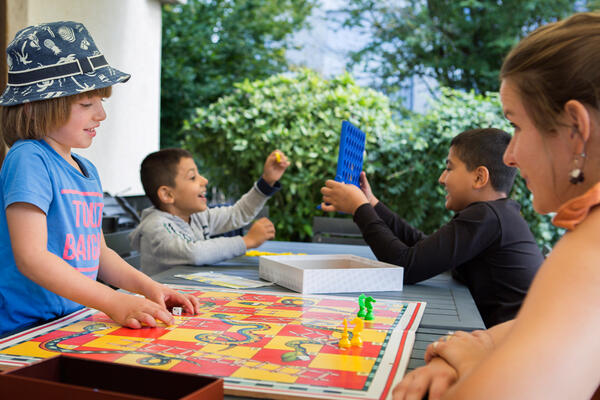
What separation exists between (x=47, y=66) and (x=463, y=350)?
1176mm

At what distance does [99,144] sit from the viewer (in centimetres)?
429

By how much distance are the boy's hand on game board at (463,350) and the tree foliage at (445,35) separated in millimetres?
8913

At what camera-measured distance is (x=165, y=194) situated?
2.60 metres

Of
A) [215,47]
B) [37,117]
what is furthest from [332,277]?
[215,47]

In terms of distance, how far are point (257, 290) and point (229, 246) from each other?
62cm

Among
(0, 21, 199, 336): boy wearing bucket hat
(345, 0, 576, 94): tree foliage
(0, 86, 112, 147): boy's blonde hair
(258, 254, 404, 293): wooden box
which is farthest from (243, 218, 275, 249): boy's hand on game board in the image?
(345, 0, 576, 94): tree foliage

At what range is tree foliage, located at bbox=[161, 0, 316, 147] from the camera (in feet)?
33.0

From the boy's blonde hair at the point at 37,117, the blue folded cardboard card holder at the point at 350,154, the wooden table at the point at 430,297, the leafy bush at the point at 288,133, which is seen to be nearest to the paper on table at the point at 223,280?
the wooden table at the point at 430,297

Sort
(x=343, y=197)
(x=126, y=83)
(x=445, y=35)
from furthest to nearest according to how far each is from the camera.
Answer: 1. (x=445, y=35)
2. (x=126, y=83)
3. (x=343, y=197)

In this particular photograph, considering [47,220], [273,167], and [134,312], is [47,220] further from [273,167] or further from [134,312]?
[273,167]

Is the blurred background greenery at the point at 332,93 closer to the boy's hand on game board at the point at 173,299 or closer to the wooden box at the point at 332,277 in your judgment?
the wooden box at the point at 332,277

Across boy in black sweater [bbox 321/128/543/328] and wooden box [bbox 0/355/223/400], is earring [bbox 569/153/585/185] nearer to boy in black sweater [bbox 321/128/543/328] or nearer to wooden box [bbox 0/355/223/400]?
wooden box [bbox 0/355/223/400]

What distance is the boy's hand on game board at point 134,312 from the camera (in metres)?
1.21

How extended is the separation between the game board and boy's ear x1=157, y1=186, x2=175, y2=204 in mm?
1217
